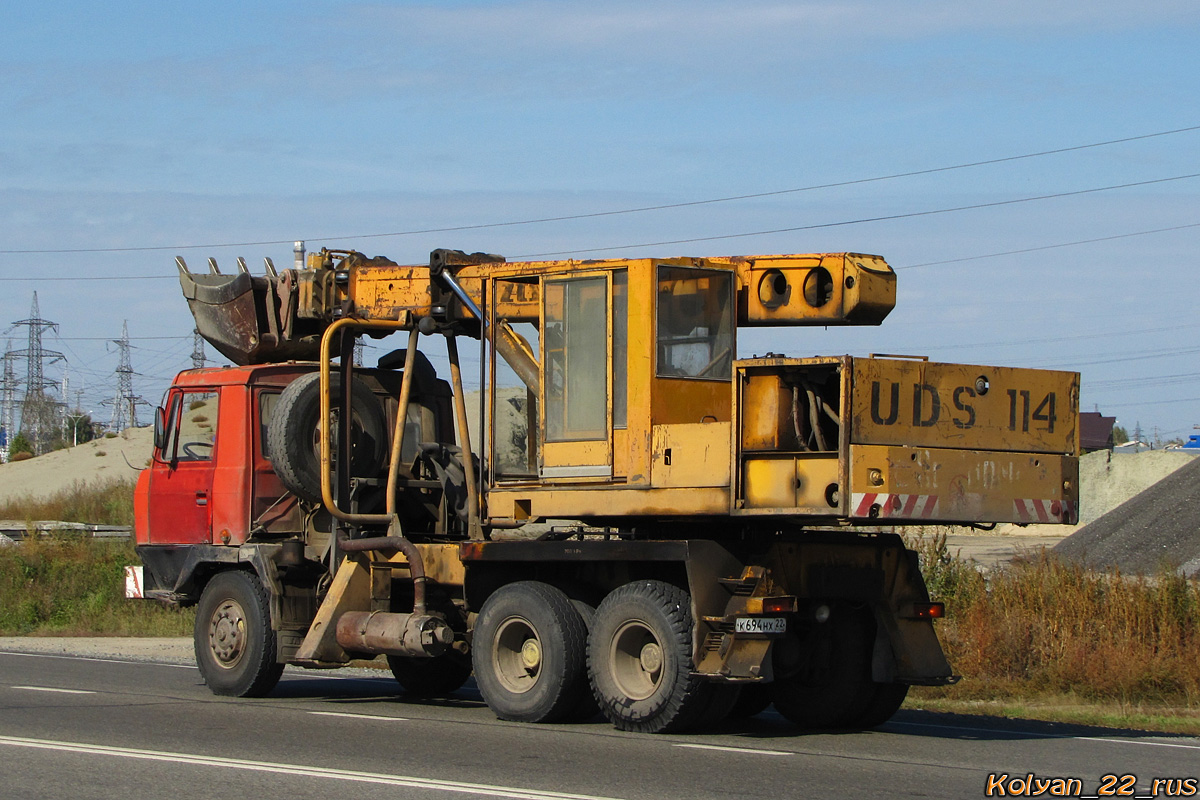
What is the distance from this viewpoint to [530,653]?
11922 mm

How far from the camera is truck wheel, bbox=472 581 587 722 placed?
11523 millimetres

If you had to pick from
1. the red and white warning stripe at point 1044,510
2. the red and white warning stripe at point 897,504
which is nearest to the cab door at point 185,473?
the red and white warning stripe at point 897,504

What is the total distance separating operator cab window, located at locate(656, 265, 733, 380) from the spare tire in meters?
3.61

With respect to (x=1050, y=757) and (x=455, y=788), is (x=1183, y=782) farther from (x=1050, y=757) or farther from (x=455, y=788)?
(x=455, y=788)

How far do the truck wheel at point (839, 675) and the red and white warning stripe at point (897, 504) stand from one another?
1.80 m

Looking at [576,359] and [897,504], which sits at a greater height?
[576,359]

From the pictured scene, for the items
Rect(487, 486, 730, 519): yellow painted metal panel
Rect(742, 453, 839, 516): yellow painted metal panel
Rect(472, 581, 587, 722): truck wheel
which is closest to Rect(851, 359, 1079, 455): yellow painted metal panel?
Rect(742, 453, 839, 516): yellow painted metal panel

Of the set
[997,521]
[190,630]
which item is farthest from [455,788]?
[190,630]

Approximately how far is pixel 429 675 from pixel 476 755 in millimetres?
4523

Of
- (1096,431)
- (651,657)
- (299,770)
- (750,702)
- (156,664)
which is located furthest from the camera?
(1096,431)

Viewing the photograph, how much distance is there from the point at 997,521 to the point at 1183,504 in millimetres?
22251

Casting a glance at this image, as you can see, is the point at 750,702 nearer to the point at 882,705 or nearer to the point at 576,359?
the point at 882,705

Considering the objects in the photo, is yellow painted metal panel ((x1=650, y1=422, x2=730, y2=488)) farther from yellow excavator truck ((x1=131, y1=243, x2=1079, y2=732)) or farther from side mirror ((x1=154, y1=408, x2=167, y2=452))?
side mirror ((x1=154, y1=408, x2=167, y2=452))

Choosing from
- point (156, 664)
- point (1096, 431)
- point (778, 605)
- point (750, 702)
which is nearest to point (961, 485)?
point (778, 605)
